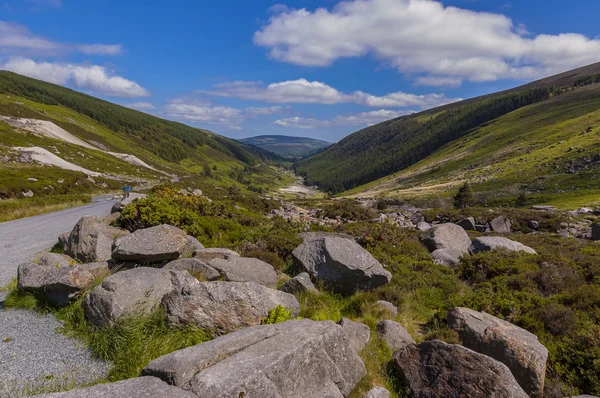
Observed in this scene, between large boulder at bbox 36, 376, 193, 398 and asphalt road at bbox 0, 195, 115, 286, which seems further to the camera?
→ asphalt road at bbox 0, 195, 115, 286

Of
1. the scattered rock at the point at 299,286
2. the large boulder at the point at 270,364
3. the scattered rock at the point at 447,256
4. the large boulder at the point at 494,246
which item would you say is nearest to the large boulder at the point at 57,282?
the large boulder at the point at 270,364

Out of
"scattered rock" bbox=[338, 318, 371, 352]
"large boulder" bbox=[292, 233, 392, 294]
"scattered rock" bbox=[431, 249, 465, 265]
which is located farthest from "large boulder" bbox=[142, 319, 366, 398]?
"scattered rock" bbox=[431, 249, 465, 265]

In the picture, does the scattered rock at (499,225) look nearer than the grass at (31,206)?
No

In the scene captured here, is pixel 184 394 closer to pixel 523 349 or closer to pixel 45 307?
pixel 45 307

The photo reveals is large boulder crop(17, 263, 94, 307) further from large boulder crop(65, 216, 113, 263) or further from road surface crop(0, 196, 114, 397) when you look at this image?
large boulder crop(65, 216, 113, 263)

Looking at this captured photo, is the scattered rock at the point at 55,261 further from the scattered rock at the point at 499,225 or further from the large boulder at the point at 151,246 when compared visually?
the scattered rock at the point at 499,225

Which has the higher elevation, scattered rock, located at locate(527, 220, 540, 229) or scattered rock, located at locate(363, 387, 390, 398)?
scattered rock, located at locate(363, 387, 390, 398)
